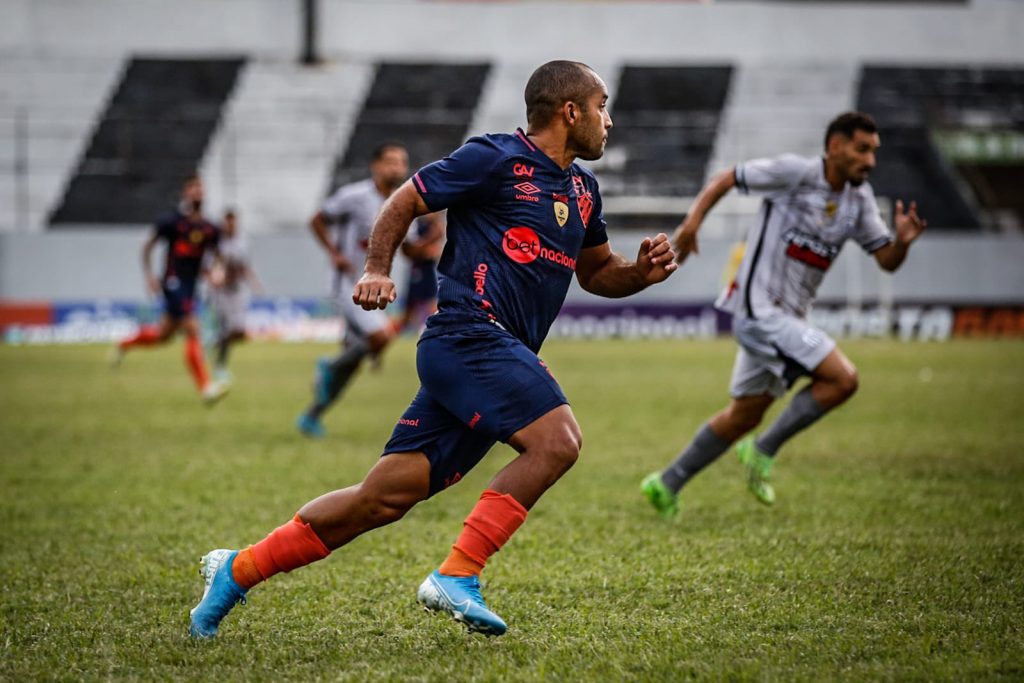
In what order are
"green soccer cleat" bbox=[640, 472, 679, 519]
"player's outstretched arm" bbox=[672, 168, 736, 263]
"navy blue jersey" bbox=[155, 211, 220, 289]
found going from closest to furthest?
"player's outstretched arm" bbox=[672, 168, 736, 263]
"green soccer cleat" bbox=[640, 472, 679, 519]
"navy blue jersey" bbox=[155, 211, 220, 289]

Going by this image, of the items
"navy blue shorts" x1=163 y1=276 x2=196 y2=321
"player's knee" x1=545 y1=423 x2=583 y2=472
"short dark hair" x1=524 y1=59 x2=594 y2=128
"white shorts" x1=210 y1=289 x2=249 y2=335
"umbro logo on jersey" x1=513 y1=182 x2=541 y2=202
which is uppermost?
"short dark hair" x1=524 y1=59 x2=594 y2=128

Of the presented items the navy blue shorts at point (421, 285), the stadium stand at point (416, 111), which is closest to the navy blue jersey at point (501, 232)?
the navy blue shorts at point (421, 285)

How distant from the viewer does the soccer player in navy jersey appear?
170 inches

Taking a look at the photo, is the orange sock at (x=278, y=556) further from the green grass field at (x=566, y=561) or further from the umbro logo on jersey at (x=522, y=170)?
the umbro logo on jersey at (x=522, y=170)

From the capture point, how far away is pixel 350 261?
1202 centimetres

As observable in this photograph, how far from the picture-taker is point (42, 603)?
16.8 feet

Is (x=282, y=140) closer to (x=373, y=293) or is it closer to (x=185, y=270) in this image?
(x=185, y=270)

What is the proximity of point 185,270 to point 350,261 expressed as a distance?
412 cm

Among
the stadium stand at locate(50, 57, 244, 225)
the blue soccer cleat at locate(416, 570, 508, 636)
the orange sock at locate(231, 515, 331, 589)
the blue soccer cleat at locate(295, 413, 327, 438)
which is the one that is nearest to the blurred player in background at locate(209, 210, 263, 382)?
the blue soccer cleat at locate(295, 413, 327, 438)

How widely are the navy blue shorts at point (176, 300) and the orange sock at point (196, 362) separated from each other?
40 centimetres

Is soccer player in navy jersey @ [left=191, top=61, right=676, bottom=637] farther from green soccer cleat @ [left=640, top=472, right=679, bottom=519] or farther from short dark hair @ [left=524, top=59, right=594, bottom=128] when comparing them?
green soccer cleat @ [left=640, top=472, right=679, bottom=519]

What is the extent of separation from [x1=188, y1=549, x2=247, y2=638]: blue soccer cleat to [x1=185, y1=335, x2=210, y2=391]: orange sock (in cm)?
1017

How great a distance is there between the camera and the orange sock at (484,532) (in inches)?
167

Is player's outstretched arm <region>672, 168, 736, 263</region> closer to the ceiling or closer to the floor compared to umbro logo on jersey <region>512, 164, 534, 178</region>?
closer to the floor
